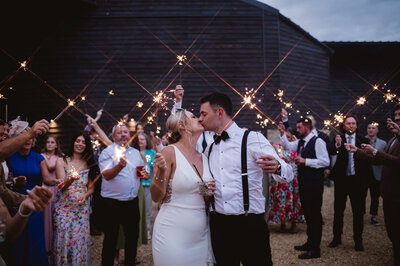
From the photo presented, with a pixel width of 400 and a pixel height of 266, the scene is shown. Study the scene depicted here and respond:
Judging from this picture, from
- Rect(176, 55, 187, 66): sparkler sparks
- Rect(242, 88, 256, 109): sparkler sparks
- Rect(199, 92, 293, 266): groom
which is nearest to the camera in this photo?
Rect(199, 92, 293, 266): groom

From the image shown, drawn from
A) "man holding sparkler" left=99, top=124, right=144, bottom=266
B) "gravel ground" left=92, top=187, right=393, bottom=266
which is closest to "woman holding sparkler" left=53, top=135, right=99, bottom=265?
"man holding sparkler" left=99, top=124, right=144, bottom=266

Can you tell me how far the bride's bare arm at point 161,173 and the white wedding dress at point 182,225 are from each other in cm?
6

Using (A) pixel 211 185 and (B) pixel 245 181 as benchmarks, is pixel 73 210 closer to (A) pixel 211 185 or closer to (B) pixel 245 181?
(A) pixel 211 185

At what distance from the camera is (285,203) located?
238 inches

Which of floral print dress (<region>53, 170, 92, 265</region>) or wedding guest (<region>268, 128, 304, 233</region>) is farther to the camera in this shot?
wedding guest (<region>268, 128, 304, 233</region>)

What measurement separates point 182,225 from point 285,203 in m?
4.23

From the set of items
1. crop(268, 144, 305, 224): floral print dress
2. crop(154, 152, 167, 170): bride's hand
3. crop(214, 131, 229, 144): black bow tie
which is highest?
crop(214, 131, 229, 144): black bow tie

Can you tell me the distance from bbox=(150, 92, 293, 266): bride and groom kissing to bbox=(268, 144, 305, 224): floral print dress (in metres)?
3.62

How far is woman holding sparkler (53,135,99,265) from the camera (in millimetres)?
3477

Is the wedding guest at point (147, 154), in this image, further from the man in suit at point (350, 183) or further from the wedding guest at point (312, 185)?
the man in suit at point (350, 183)

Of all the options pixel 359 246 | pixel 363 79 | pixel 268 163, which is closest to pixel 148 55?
pixel 359 246

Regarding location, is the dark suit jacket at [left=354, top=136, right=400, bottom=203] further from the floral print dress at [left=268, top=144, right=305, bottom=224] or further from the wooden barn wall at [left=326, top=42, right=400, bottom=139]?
the wooden barn wall at [left=326, top=42, right=400, bottom=139]

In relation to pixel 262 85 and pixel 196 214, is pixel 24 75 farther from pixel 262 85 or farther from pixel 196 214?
pixel 196 214

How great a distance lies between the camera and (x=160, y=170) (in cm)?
238
